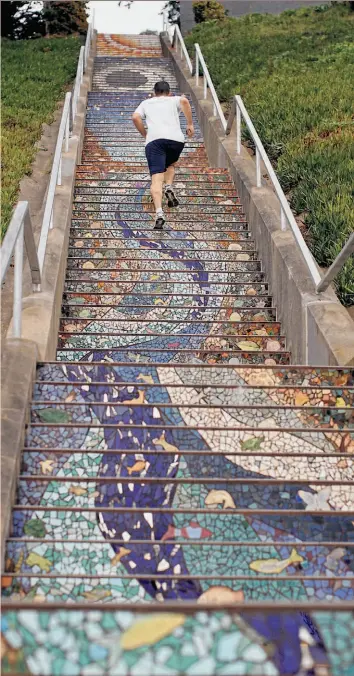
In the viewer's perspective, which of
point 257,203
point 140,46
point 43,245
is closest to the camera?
point 43,245

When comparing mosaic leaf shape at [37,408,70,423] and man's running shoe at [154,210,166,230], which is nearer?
mosaic leaf shape at [37,408,70,423]

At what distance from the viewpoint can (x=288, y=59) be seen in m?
15.2

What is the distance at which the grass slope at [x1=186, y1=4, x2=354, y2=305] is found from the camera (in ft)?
22.5

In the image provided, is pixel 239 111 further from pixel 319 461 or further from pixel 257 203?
pixel 319 461

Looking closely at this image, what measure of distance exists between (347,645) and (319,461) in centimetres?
180

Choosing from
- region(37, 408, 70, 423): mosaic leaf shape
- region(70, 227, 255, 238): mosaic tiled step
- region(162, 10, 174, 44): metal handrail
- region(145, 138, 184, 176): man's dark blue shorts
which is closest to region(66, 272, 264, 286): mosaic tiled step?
region(70, 227, 255, 238): mosaic tiled step

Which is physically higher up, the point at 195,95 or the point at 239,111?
the point at 239,111

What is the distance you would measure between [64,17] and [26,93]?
10.4 m

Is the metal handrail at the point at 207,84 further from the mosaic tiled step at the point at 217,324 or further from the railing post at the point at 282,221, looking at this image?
the mosaic tiled step at the point at 217,324

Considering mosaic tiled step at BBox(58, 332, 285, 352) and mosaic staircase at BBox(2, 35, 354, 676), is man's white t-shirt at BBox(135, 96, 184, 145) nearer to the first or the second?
mosaic tiled step at BBox(58, 332, 285, 352)

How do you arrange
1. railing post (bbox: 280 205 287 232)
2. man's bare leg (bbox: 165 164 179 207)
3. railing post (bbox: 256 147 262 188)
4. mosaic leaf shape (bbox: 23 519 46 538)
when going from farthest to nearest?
1. railing post (bbox: 256 147 262 188)
2. man's bare leg (bbox: 165 164 179 207)
3. railing post (bbox: 280 205 287 232)
4. mosaic leaf shape (bbox: 23 519 46 538)

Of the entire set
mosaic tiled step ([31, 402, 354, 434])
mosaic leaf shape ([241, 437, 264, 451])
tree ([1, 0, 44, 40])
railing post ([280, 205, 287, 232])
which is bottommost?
tree ([1, 0, 44, 40])

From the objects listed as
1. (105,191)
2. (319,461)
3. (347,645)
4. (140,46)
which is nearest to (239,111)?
(105,191)

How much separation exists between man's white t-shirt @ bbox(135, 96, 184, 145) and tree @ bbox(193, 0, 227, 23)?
17.5 metres
